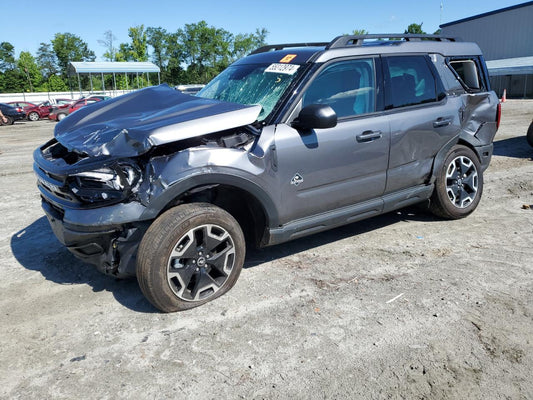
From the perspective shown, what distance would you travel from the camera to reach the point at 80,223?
9.80ft

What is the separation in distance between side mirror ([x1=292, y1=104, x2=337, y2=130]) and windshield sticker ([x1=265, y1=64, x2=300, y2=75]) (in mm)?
534

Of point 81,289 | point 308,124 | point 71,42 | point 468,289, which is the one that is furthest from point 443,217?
point 71,42

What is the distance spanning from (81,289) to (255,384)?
196cm

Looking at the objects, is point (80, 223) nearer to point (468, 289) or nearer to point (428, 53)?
point (468, 289)

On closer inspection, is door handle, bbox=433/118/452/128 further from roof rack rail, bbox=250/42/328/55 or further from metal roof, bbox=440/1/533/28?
metal roof, bbox=440/1/533/28

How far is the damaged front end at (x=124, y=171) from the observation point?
3.00m

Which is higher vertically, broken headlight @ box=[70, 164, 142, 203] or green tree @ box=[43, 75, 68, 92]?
broken headlight @ box=[70, 164, 142, 203]

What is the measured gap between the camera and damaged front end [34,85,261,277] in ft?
9.85

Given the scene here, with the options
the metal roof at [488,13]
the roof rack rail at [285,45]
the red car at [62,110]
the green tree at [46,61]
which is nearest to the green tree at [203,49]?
the green tree at [46,61]

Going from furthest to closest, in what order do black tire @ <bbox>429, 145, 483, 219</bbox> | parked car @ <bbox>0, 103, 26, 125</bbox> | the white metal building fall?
the white metal building
parked car @ <bbox>0, 103, 26, 125</bbox>
black tire @ <bbox>429, 145, 483, 219</bbox>

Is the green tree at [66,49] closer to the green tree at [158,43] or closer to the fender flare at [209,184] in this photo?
the green tree at [158,43]

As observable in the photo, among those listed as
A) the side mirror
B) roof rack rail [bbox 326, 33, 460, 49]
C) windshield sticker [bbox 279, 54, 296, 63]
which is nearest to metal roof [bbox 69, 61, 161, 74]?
roof rack rail [bbox 326, 33, 460, 49]

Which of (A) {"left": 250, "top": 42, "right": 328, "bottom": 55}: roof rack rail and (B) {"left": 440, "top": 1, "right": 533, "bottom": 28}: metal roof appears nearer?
(A) {"left": 250, "top": 42, "right": 328, "bottom": 55}: roof rack rail

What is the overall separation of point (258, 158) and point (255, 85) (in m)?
0.99
